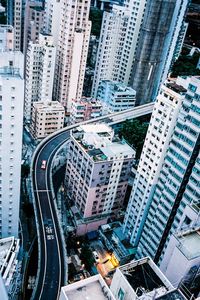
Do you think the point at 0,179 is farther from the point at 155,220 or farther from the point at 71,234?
the point at 155,220

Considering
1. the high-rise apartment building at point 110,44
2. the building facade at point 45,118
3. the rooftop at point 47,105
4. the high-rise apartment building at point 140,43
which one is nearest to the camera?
the building facade at point 45,118

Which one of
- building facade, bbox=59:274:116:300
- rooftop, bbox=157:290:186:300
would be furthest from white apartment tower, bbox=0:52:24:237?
rooftop, bbox=157:290:186:300

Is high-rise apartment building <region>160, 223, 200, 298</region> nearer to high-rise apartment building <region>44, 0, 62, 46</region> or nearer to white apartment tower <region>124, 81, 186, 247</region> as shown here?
white apartment tower <region>124, 81, 186, 247</region>

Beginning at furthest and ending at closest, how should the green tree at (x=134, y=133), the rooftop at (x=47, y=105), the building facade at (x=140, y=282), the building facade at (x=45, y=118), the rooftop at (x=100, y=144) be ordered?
the green tree at (x=134, y=133) → the rooftop at (x=47, y=105) → the building facade at (x=45, y=118) → the rooftop at (x=100, y=144) → the building facade at (x=140, y=282)

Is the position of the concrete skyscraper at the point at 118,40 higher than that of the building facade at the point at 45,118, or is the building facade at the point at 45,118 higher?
the concrete skyscraper at the point at 118,40

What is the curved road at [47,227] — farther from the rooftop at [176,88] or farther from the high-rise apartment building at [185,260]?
the rooftop at [176,88]

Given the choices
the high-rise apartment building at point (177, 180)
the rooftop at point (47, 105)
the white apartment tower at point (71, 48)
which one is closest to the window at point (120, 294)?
the high-rise apartment building at point (177, 180)
